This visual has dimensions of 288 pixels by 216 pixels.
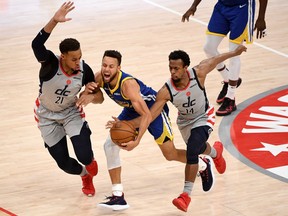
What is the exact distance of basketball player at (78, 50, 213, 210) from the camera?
26.0 ft

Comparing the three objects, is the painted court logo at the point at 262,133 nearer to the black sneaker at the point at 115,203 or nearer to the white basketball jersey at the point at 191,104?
the white basketball jersey at the point at 191,104

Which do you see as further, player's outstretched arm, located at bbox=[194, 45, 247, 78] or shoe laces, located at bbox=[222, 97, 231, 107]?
shoe laces, located at bbox=[222, 97, 231, 107]

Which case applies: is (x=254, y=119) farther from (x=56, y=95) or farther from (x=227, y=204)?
(x=56, y=95)

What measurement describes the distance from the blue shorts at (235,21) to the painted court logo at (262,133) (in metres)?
0.92

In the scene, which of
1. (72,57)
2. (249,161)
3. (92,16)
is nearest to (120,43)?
(92,16)

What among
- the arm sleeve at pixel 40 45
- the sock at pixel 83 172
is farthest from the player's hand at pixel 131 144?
the arm sleeve at pixel 40 45

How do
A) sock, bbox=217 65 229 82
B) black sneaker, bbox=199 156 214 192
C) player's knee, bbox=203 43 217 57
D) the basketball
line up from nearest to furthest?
the basketball
black sneaker, bbox=199 156 214 192
player's knee, bbox=203 43 217 57
sock, bbox=217 65 229 82

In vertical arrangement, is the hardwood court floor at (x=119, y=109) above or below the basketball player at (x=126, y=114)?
below

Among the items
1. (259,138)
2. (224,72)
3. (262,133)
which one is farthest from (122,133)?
(224,72)

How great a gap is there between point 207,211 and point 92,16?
7.68 metres

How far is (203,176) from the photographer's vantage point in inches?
338

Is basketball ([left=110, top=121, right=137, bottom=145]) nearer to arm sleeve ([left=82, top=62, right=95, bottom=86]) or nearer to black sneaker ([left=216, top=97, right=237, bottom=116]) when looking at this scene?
arm sleeve ([left=82, top=62, right=95, bottom=86])

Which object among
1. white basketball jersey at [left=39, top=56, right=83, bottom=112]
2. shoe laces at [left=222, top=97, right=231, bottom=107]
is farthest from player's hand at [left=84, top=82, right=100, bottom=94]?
shoe laces at [left=222, top=97, right=231, bottom=107]

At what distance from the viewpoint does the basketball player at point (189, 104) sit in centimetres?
809
